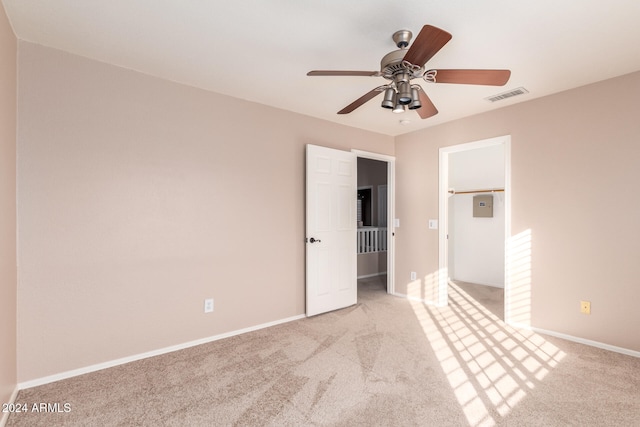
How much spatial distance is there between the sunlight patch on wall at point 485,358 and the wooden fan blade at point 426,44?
6.98 feet

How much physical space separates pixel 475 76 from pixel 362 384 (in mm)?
2190

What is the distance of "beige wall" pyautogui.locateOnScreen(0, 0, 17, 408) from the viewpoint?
184 centimetres

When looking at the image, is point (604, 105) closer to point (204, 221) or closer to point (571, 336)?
point (571, 336)

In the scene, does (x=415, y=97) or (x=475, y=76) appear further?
(x=415, y=97)

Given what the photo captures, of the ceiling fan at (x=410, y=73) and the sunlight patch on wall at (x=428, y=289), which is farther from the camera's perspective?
the sunlight patch on wall at (x=428, y=289)

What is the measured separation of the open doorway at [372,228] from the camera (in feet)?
19.3

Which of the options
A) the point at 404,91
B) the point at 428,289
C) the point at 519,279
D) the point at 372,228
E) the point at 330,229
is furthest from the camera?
the point at 372,228

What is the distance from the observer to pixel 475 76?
1898 millimetres

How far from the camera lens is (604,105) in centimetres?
288

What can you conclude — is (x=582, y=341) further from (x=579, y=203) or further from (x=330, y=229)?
(x=330, y=229)

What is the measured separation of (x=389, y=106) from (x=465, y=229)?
13.6 ft

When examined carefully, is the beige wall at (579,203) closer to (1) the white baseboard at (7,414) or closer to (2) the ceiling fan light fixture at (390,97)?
(2) the ceiling fan light fixture at (390,97)

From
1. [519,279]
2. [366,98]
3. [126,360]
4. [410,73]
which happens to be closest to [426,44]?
[410,73]

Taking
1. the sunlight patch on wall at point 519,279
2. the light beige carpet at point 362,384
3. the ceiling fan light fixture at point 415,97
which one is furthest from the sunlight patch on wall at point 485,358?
the ceiling fan light fixture at point 415,97
